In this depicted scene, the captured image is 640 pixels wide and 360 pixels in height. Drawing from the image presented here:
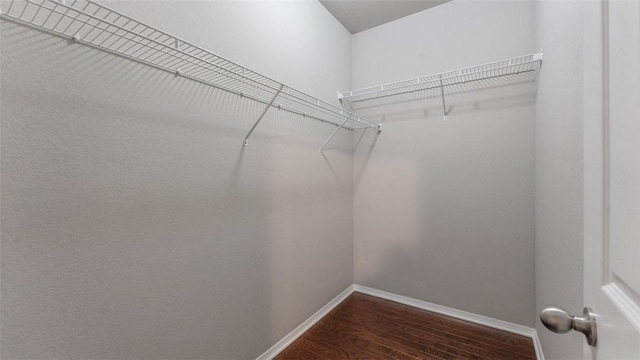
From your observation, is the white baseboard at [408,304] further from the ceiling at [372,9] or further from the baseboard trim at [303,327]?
the ceiling at [372,9]

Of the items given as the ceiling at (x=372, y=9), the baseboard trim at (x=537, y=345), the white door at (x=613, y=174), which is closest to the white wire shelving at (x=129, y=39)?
the white door at (x=613, y=174)

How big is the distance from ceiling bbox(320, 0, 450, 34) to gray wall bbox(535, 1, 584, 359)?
106 cm

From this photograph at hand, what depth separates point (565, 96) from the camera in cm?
95

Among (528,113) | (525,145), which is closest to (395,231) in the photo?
(525,145)

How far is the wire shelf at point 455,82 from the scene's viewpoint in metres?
1.82

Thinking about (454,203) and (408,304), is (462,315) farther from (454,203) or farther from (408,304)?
(454,203)

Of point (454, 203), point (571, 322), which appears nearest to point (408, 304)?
point (454, 203)

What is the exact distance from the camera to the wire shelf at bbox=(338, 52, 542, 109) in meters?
1.82

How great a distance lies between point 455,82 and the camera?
6.81ft

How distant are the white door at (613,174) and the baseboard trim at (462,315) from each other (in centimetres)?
170

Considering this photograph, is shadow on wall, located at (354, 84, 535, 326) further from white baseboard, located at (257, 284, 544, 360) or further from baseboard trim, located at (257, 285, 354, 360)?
baseboard trim, located at (257, 285, 354, 360)

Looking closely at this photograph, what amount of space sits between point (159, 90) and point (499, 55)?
89.5 inches

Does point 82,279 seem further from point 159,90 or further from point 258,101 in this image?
point 258,101

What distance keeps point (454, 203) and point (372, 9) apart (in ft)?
5.87
